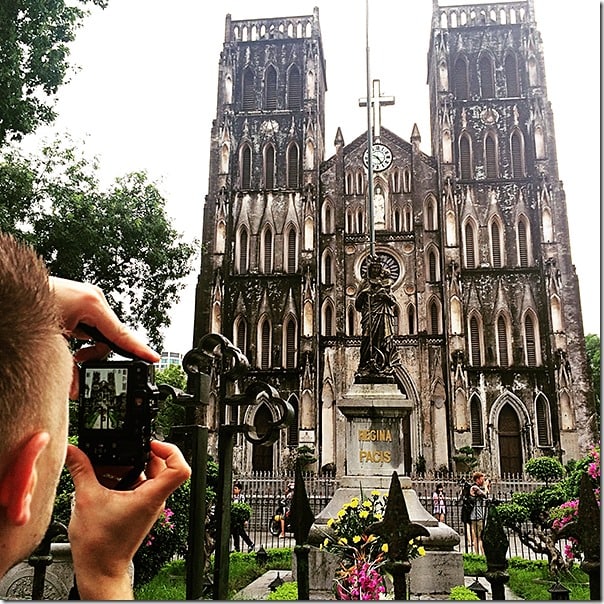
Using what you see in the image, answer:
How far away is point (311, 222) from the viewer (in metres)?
21.6

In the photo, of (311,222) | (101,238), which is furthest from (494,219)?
(101,238)

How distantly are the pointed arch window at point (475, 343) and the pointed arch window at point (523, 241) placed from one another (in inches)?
103

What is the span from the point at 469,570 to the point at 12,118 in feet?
27.0

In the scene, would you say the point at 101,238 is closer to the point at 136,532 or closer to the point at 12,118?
the point at 12,118

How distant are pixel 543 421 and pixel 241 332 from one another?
10309 millimetres

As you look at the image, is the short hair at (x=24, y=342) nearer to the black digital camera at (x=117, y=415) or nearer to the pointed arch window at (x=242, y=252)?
Result: the black digital camera at (x=117, y=415)

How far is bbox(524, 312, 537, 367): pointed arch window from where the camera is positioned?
20047mm

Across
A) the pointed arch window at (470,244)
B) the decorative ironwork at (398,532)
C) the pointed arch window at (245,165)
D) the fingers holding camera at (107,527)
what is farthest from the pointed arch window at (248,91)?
the fingers holding camera at (107,527)

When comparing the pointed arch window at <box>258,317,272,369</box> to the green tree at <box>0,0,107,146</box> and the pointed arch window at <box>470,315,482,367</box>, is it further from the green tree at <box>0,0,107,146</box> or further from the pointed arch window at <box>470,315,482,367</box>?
the green tree at <box>0,0,107,146</box>

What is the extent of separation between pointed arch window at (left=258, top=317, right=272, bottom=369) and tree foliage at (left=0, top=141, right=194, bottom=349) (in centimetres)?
528

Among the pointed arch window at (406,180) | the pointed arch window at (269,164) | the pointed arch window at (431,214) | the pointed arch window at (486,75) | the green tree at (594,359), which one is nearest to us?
the green tree at (594,359)

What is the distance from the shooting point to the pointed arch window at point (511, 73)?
22531mm

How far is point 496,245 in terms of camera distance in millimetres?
21328

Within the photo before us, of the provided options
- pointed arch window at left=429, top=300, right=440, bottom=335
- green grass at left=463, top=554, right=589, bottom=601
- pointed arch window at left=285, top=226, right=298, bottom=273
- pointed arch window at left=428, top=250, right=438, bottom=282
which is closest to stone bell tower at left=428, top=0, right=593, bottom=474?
pointed arch window at left=429, top=300, right=440, bottom=335
